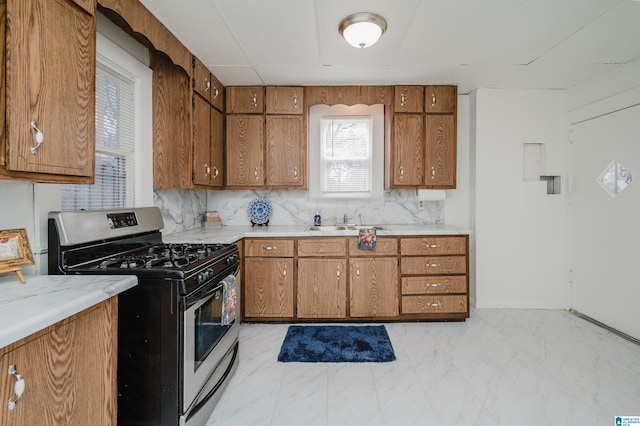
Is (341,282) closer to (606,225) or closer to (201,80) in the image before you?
(201,80)

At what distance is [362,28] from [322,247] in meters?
1.94

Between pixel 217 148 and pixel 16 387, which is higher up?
pixel 217 148

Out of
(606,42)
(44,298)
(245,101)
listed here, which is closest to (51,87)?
(44,298)

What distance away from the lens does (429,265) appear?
3.21 metres

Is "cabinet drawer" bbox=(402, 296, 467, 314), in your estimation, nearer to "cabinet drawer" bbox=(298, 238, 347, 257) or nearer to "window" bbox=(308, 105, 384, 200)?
"cabinet drawer" bbox=(298, 238, 347, 257)

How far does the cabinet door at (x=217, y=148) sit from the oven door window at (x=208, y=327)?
1548 mm

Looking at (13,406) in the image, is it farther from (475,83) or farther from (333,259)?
(475,83)

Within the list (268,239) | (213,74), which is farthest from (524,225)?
(213,74)

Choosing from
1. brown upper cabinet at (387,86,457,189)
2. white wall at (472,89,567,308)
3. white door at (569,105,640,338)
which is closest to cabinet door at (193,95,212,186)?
brown upper cabinet at (387,86,457,189)

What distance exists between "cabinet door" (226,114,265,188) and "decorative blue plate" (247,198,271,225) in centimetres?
37

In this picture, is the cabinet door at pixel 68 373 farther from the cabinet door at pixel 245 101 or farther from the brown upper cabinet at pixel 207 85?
the cabinet door at pixel 245 101

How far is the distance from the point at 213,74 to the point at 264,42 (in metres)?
0.87

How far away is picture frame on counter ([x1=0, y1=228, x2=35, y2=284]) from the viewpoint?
125cm

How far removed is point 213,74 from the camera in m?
3.17
